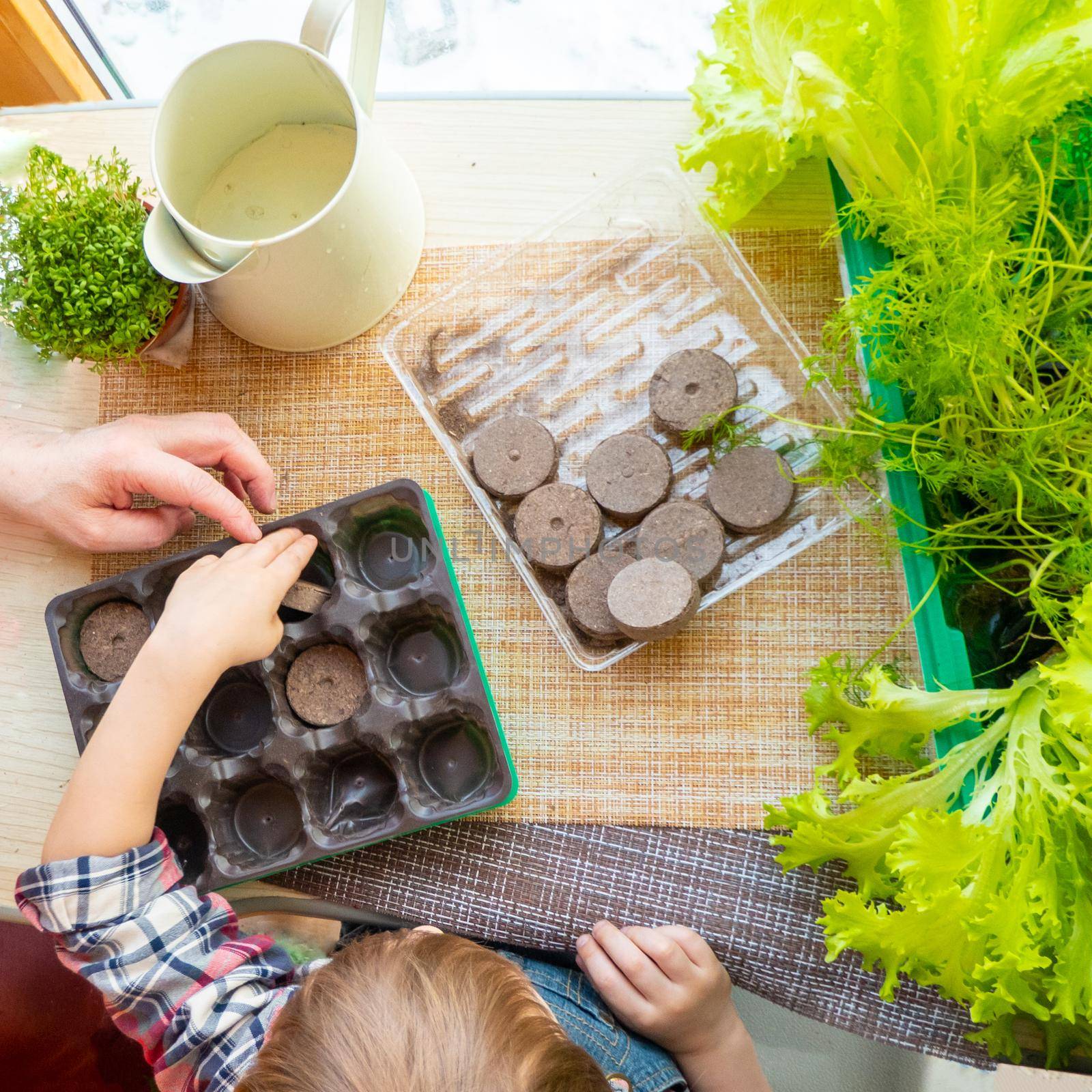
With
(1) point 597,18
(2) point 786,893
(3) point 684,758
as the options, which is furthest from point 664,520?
(1) point 597,18

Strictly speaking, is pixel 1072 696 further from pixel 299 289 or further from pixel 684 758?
pixel 299 289

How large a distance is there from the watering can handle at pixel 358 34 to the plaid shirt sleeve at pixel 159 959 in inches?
31.6

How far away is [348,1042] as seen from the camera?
835 millimetres

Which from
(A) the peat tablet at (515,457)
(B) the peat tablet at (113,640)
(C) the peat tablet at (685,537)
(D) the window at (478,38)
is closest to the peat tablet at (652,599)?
(C) the peat tablet at (685,537)

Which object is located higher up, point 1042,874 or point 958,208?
point 958,208

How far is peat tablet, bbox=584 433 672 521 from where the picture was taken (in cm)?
105

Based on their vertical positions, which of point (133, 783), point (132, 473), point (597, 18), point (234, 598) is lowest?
point (133, 783)

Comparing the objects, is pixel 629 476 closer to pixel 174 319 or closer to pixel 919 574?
pixel 919 574

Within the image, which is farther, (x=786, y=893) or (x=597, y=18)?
(x=597, y=18)

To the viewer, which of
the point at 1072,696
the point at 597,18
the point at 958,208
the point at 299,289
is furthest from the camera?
the point at 597,18

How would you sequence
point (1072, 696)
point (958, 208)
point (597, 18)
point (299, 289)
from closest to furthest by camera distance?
point (1072, 696) → point (958, 208) → point (299, 289) → point (597, 18)

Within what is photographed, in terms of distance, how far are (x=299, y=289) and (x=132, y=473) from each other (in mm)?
272

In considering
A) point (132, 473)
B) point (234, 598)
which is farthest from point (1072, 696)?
point (132, 473)

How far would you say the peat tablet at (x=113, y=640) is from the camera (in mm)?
1046
